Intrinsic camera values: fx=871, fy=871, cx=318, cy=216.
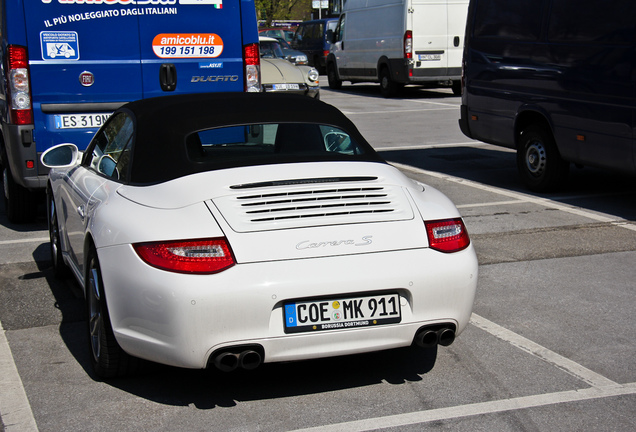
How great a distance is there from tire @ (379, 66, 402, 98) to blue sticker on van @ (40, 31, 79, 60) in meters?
16.2

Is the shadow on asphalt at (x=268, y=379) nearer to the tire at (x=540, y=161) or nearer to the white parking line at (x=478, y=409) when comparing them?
the white parking line at (x=478, y=409)

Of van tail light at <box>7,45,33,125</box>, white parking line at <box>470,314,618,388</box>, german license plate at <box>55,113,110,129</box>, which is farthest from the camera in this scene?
german license plate at <box>55,113,110,129</box>

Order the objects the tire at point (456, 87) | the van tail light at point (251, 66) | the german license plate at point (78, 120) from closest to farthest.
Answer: the german license plate at point (78, 120) → the van tail light at point (251, 66) → the tire at point (456, 87)

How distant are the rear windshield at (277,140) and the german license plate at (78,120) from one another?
3.28m

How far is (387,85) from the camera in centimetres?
2361

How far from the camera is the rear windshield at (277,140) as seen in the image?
4586 millimetres

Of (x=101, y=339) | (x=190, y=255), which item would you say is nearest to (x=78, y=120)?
(x=101, y=339)

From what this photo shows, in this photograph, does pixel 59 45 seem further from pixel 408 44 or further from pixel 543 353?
pixel 408 44

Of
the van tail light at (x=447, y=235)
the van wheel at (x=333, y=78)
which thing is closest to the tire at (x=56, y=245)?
the van tail light at (x=447, y=235)

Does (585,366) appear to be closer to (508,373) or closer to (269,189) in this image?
(508,373)

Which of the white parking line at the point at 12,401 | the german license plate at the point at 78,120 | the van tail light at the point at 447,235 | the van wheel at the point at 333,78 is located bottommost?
the van wheel at the point at 333,78

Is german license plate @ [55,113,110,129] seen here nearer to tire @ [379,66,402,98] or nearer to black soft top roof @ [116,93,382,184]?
black soft top roof @ [116,93,382,184]

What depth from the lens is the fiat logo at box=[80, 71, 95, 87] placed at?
776cm

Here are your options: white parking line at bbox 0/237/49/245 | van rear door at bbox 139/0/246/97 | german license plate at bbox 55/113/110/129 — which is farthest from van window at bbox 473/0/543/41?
white parking line at bbox 0/237/49/245
